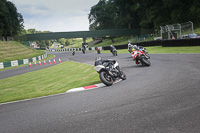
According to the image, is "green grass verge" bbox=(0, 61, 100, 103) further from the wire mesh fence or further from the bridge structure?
the bridge structure

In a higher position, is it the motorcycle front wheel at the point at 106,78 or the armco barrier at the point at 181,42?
the armco barrier at the point at 181,42

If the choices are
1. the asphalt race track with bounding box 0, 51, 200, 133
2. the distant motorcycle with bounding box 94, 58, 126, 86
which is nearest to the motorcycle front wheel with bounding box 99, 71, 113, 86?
the distant motorcycle with bounding box 94, 58, 126, 86

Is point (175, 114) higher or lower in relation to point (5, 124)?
higher

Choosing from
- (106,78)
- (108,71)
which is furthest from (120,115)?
(108,71)

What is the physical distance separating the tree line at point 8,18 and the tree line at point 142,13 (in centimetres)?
3493

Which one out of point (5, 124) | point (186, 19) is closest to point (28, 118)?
point (5, 124)

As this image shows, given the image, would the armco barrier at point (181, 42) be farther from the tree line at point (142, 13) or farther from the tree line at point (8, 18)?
the tree line at point (8, 18)

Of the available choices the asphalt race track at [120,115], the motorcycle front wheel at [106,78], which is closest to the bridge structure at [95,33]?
the motorcycle front wheel at [106,78]

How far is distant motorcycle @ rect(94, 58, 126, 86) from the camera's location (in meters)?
7.57

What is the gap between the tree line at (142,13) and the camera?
165 ft

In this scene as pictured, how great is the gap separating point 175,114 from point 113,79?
4.53m

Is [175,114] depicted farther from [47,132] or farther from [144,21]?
[144,21]

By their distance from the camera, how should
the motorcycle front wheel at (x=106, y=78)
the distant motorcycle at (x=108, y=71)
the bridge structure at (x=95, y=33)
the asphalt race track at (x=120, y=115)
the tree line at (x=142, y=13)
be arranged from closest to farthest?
1. the asphalt race track at (x=120, y=115)
2. the motorcycle front wheel at (x=106, y=78)
3. the distant motorcycle at (x=108, y=71)
4. the tree line at (x=142, y=13)
5. the bridge structure at (x=95, y=33)

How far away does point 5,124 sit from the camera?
14.0 feet
